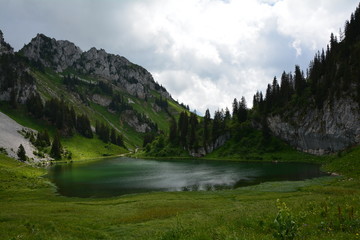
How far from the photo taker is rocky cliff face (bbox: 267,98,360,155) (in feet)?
384

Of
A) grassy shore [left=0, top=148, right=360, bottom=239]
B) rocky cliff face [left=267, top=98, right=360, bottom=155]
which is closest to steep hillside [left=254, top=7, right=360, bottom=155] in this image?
rocky cliff face [left=267, top=98, right=360, bottom=155]

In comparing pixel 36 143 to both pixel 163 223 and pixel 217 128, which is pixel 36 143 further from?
pixel 163 223

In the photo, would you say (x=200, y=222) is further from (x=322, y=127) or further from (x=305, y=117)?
(x=305, y=117)

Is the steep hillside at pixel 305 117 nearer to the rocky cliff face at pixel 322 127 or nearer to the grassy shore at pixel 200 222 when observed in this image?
the rocky cliff face at pixel 322 127

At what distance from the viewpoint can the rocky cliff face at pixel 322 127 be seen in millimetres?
117000

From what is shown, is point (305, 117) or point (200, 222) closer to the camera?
point (200, 222)

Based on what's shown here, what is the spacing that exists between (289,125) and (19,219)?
155m

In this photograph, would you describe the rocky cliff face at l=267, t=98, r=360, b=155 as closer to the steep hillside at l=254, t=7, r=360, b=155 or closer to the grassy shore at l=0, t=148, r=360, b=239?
the steep hillside at l=254, t=7, r=360, b=155

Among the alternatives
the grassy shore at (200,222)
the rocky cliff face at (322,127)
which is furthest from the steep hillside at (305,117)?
the grassy shore at (200,222)

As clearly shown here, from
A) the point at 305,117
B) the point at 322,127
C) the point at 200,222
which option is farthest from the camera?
the point at 305,117

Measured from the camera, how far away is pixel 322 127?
134 m

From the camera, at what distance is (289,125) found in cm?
15750

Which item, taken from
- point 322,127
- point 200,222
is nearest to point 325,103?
point 322,127

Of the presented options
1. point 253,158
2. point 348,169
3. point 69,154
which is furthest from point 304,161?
point 69,154
